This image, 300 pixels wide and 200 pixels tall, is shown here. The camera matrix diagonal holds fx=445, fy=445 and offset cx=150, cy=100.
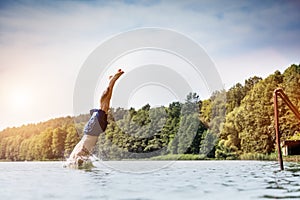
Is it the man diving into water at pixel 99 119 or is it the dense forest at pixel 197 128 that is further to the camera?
the dense forest at pixel 197 128

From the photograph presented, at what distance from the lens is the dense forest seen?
23609mm

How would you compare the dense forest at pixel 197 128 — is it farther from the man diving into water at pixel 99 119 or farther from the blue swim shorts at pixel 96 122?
the blue swim shorts at pixel 96 122

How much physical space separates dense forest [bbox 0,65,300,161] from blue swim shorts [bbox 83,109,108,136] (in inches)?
568

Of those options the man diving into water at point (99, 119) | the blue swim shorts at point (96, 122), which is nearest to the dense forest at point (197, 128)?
the man diving into water at point (99, 119)

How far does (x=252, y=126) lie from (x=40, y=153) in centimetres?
2204

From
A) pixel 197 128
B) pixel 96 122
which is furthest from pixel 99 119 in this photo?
pixel 197 128

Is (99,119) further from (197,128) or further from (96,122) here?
(197,128)

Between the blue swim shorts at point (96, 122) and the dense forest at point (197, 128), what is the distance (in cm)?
1442

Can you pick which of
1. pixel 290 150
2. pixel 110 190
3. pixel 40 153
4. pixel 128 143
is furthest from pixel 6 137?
pixel 110 190

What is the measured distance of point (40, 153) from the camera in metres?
39.9

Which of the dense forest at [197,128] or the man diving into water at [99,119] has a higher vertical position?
the dense forest at [197,128]

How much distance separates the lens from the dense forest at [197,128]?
930 inches

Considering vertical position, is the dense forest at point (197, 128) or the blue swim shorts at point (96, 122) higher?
the dense forest at point (197, 128)

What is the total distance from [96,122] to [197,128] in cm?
2401
